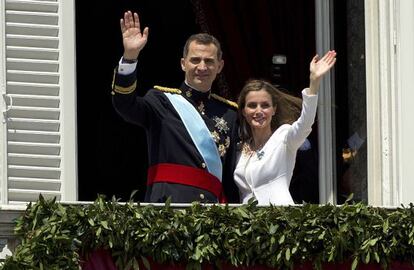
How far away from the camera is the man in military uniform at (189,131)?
16.9 meters

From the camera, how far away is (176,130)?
17094 mm

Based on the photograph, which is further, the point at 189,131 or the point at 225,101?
the point at 225,101

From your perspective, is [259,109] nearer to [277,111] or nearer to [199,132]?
[277,111]

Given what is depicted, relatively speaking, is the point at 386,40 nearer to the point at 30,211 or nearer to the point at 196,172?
the point at 196,172

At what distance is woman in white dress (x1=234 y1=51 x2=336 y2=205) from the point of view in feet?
55.6

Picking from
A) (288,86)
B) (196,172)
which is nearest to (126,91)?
(196,172)

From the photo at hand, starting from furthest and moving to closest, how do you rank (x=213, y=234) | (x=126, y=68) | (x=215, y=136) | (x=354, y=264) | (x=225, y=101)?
1. (x=225, y=101)
2. (x=215, y=136)
3. (x=126, y=68)
4. (x=354, y=264)
5. (x=213, y=234)

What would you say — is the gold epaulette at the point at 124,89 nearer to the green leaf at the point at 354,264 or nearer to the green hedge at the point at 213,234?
the green hedge at the point at 213,234

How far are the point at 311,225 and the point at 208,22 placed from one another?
9.70ft

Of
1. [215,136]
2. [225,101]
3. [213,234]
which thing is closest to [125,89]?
[215,136]

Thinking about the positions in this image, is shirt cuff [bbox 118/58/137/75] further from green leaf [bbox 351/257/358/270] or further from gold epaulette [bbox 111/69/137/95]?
green leaf [bbox 351/257/358/270]

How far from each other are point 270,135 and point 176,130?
0.58m

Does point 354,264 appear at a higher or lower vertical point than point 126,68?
lower

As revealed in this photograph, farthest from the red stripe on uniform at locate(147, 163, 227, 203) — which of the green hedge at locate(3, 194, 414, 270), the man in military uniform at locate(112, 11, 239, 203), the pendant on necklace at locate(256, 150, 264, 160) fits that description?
the green hedge at locate(3, 194, 414, 270)
